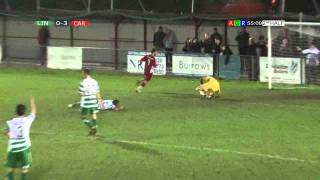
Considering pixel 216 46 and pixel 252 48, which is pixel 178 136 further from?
pixel 216 46

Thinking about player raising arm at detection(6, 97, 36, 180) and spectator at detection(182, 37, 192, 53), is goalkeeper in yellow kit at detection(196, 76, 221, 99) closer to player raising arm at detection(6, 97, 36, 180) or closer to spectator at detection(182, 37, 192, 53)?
spectator at detection(182, 37, 192, 53)

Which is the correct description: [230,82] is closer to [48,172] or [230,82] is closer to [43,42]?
[43,42]

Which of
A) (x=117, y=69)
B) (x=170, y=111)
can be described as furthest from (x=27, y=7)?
(x=170, y=111)

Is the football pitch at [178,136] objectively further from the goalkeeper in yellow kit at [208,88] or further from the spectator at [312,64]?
the spectator at [312,64]

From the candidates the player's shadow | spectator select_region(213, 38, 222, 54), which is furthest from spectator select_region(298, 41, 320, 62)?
the player's shadow

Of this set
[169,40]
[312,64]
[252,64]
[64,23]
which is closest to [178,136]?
[312,64]

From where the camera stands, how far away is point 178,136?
55.2ft

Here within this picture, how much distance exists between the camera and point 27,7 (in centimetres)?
4478

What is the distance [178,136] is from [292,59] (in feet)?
47.6

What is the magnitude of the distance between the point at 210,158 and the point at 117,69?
78.6 ft

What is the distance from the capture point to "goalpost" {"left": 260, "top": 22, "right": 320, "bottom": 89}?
29.2 metres

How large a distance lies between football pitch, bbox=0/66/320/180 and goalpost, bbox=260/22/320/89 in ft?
4.13

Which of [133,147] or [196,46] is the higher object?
[196,46]

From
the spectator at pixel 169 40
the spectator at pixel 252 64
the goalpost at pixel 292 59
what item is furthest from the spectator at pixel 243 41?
the spectator at pixel 169 40
